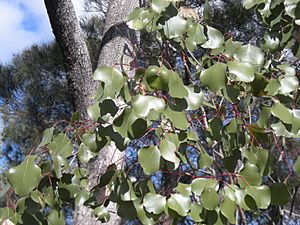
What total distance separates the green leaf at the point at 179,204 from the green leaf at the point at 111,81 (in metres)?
0.19

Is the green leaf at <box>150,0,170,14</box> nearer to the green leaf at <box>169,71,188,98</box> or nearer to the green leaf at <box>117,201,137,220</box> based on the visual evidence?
the green leaf at <box>169,71,188,98</box>

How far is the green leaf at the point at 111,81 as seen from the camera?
0.86 meters

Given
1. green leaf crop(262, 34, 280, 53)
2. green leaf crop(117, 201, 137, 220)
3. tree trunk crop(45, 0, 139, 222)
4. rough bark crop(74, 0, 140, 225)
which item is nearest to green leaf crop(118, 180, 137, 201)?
green leaf crop(117, 201, 137, 220)

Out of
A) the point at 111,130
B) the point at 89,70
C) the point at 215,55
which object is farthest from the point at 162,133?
the point at 89,70

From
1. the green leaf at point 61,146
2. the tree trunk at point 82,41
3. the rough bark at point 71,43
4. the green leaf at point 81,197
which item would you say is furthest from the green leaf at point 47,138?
the rough bark at point 71,43

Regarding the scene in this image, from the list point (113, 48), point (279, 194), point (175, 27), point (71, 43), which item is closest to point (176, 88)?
point (175, 27)

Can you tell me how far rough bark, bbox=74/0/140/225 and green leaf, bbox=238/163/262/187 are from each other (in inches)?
26.1

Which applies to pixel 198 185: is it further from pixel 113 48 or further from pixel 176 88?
pixel 113 48

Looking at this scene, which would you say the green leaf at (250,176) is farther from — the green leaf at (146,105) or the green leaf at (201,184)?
the green leaf at (146,105)

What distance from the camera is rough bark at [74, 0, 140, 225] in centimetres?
158

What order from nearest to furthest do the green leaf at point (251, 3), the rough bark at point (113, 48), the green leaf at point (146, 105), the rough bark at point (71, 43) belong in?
1. the green leaf at point (146, 105)
2. the green leaf at point (251, 3)
3. the rough bark at point (113, 48)
4. the rough bark at point (71, 43)

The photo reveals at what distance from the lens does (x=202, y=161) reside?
1.00 m

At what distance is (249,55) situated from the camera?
→ 990mm

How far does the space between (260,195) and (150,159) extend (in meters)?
0.19
